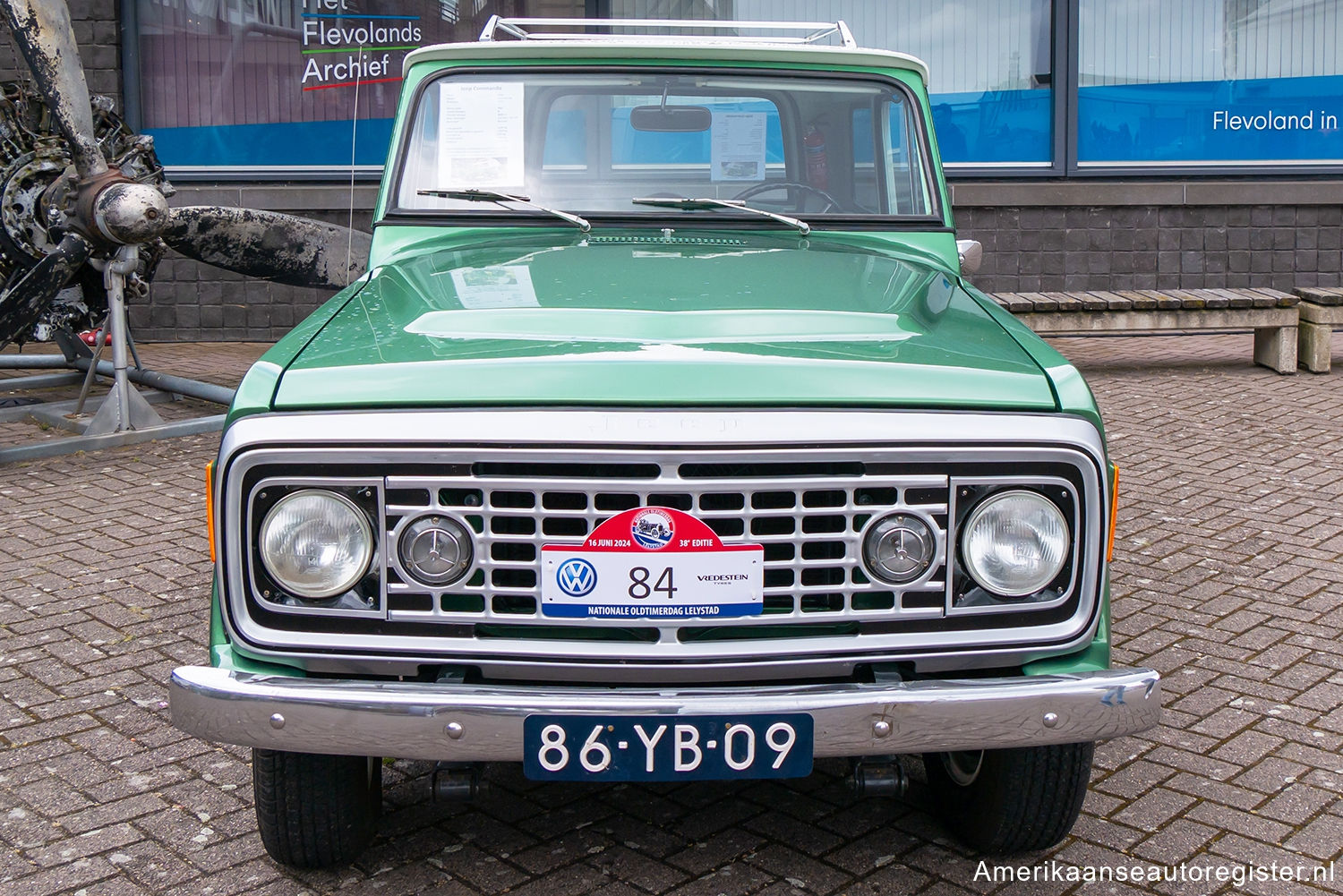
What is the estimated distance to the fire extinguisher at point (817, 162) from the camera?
3928 millimetres

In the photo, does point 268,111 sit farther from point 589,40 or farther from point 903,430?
point 903,430

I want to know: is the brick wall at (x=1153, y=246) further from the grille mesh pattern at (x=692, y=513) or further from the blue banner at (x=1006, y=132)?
the grille mesh pattern at (x=692, y=513)

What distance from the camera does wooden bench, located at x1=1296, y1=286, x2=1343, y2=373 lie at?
28.9 ft

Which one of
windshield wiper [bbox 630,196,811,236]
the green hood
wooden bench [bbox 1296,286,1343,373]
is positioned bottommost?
wooden bench [bbox 1296,286,1343,373]

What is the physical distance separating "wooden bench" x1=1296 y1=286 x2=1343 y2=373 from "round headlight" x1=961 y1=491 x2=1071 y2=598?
734 cm

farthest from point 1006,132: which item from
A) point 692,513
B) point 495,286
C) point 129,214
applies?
point 692,513

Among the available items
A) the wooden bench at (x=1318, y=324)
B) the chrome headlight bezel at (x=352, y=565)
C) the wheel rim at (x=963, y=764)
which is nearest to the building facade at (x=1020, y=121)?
the wooden bench at (x=1318, y=324)

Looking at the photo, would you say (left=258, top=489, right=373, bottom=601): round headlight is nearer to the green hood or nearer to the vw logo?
the green hood

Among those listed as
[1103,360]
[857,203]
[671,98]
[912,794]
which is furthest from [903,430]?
[1103,360]

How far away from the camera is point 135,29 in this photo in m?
10.3

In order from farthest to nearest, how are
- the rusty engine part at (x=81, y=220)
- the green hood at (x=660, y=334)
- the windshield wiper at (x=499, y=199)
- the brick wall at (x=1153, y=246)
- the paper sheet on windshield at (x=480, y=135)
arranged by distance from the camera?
the brick wall at (x=1153, y=246) → the rusty engine part at (x=81, y=220) → the paper sheet on windshield at (x=480, y=135) → the windshield wiper at (x=499, y=199) → the green hood at (x=660, y=334)

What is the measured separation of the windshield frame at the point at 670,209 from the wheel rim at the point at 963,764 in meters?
1.50

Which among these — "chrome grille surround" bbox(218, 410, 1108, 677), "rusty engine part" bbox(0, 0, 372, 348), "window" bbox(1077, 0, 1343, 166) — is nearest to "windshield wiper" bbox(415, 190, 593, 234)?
"chrome grille surround" bbox(218, 410, 1108, 677)

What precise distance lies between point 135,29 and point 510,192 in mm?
7962
